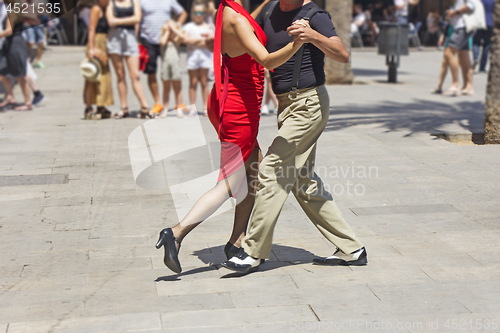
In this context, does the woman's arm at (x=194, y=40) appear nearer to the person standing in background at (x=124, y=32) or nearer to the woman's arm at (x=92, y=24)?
the person standing in background at (x=124, y=32)

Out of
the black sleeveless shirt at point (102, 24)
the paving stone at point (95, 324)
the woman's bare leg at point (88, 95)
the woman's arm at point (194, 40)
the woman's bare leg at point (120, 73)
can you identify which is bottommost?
the paving stone at point (95, 324)

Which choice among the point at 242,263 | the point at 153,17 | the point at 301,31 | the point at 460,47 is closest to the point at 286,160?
the point at 242,263

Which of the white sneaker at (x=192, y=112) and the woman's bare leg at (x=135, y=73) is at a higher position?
the woman's bare leg at (x=135, y=73)

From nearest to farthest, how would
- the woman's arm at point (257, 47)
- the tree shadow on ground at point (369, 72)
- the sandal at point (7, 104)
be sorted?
the woman's arm at point (257, 47) → the sandal at point (7, 104) → the tree shadow on ground at point (369, 72)

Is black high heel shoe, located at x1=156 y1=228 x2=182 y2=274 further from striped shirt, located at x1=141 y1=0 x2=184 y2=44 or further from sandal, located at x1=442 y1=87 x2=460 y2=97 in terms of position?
sandal, located at x1=442 y1=87 x2=460 y2=97

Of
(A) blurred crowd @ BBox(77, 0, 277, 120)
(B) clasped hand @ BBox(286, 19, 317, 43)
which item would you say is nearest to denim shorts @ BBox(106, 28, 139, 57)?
(A) blurred crowd @ BBox(77, 0, 277, 120)

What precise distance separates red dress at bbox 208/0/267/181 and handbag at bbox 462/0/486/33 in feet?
32.0

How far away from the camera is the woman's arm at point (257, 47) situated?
13.1 ft

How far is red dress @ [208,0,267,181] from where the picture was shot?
4.33 meters

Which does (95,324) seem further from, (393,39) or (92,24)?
(393,39)

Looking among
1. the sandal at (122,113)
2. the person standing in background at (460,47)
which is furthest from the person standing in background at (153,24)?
the person standing in background at (460,47)

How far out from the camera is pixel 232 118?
4.34 m

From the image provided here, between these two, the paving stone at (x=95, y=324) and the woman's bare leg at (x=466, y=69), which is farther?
the woman's bare leg at (x=466, y=69)

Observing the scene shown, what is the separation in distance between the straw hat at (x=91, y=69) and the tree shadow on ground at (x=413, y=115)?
3.43 metres
